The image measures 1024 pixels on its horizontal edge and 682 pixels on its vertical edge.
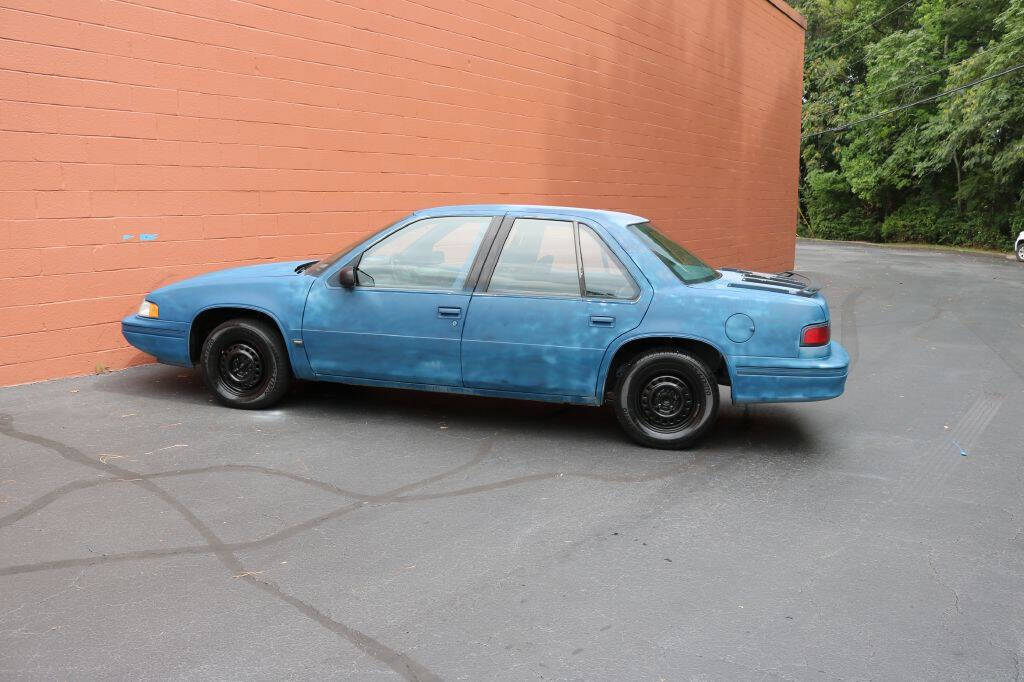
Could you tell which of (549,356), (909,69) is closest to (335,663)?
(549,356)

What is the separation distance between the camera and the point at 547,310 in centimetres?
604

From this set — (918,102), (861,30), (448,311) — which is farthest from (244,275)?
(861,30)

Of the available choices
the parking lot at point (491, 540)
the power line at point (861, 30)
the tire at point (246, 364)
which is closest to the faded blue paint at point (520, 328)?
the tire at point (246, 364)

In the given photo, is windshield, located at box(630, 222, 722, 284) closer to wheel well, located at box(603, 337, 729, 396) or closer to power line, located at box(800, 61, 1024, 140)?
wheel well, located at box(603, 337, 729, 396)

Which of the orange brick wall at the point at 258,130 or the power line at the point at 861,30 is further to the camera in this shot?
the power line at the point at 861,30

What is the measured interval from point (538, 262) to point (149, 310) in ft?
9.78

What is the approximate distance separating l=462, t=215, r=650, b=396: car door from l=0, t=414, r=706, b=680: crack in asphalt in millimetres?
558

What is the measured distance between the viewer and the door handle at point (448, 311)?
20.2 feet

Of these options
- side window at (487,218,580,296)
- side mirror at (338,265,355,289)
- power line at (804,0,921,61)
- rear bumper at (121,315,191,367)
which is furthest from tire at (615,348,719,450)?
power line at (804,0,921,61)

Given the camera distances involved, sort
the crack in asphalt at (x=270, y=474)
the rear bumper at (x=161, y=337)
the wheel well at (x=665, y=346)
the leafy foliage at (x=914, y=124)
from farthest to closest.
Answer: the leafy foliage at (x=914, y=124), the rear bumper at (x=161, y=337), the wheel well at (x=665, y=346), the crack in asphalt at (x=270, y=474)

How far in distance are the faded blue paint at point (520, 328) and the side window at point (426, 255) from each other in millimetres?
79

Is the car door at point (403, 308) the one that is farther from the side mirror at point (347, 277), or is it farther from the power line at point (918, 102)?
the power line at point (918, 102)

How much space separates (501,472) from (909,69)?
37009mm

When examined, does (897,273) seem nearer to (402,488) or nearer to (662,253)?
(662,253)
